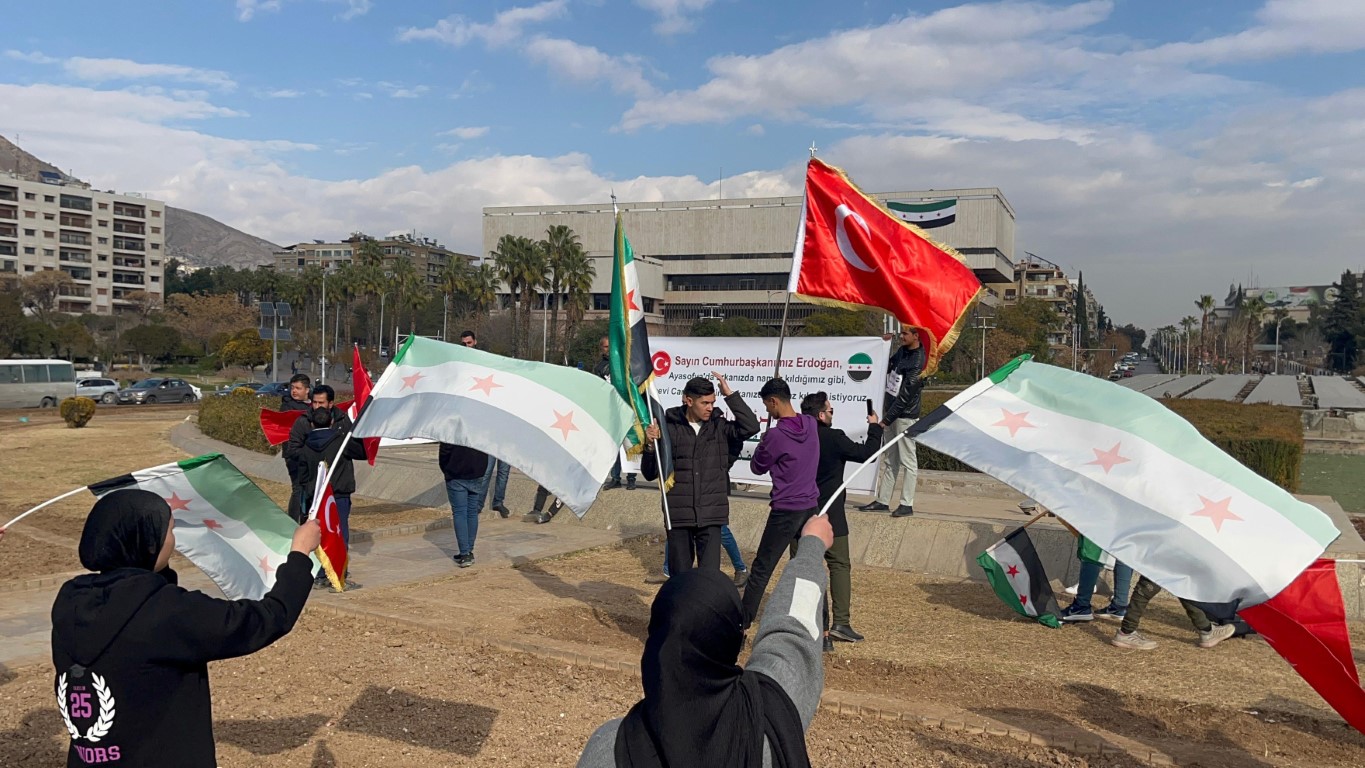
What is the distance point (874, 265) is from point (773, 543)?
272 cm

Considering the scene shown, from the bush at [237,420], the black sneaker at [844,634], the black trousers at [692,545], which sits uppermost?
the black trousers at [692,545]

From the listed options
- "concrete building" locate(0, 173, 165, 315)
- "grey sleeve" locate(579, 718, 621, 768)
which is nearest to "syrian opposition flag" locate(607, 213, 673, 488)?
"grey sleeve" locate(579, 718, 621, 768)

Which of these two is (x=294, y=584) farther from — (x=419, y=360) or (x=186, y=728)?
(x=419, y=360)

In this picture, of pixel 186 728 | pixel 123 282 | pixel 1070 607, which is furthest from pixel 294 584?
pixel 123 282

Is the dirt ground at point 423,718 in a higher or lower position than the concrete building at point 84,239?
lower

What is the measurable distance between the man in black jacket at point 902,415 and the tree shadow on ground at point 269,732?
6022mm

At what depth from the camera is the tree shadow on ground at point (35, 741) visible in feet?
17.4

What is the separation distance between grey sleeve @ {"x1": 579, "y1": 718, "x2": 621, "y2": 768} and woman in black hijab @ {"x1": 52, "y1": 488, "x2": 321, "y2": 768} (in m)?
1.36

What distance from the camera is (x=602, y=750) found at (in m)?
2.29

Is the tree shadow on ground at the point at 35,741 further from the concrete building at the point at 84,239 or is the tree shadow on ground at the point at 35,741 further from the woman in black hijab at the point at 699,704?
the concrete building at the point at 84,239

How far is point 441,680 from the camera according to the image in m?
6.70

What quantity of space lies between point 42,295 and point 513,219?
45.8 meters

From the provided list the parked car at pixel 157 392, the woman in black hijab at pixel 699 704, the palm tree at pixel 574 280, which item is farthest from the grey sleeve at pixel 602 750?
the palm tree at pixel 574 280

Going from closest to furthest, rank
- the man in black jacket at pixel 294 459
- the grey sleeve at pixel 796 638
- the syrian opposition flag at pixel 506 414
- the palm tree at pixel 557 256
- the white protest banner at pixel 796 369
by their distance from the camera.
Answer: the grey sleeve at pixel 796 638 → the syrian opposition flag at pixel 506 414 → the man in black jacket at pixel 294 459 → the white protest banner at pixel 796 369 → the palm tree at pixel 557 256
